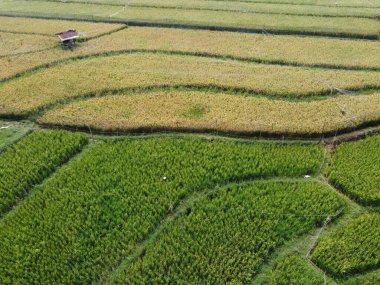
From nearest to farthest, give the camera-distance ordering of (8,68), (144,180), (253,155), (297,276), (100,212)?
1. (297,276)
2. (100,212)
3. (144,180)
4. (253,155)
5. (8,68)

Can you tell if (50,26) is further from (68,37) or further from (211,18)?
(211,18)

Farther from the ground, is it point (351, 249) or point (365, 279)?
point (351, 249)

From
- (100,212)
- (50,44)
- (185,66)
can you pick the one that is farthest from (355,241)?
(50,44)

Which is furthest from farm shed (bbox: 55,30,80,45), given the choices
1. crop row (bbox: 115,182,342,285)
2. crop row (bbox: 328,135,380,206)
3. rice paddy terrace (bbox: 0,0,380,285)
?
crop row (bbox: 328,135,380,206)

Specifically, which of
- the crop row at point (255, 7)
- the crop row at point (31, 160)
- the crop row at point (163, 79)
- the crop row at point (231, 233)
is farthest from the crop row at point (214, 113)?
Answer: the crop row at point (255, 7)

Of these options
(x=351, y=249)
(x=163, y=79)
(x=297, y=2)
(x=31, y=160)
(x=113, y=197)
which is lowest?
(x=351, y=249)

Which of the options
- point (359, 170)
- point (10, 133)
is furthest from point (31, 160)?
point (359, 170)

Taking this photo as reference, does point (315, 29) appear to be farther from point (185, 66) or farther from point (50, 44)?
point (50, 44)
